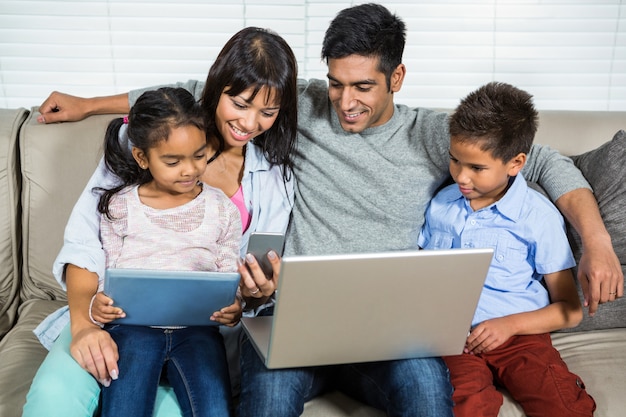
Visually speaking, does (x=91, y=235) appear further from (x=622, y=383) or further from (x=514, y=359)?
(x=622, y=383)

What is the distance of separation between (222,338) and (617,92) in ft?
5.92

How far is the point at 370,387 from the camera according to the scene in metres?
1.50

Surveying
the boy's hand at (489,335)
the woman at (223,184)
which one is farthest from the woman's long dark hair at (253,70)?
the boy's hand at (489,335)

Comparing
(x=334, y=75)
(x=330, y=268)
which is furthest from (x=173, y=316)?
(x=334, y=75)

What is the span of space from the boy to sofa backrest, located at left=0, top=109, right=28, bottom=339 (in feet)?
3.75

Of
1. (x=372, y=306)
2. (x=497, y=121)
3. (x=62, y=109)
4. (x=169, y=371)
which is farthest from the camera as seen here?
(x=62, y=109)

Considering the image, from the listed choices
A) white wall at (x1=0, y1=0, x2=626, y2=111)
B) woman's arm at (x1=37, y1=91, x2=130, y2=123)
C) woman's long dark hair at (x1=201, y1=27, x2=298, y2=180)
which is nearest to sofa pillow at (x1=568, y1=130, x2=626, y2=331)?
white wall at (x1=0, y1=0, x2=626, y2=111)

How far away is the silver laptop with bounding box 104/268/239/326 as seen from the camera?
1277 mm

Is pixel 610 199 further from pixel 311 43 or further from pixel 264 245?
pixel 311 43

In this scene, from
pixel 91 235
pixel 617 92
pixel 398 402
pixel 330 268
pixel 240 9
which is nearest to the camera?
pixel 330 268

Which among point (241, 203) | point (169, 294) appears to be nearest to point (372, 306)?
point (169, 294)

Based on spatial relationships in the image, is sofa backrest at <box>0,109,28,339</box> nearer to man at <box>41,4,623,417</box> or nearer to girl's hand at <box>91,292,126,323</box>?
man at <box>41,4,623,417</box>

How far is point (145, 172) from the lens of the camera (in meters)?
1.61

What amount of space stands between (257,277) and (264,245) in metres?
0.08
